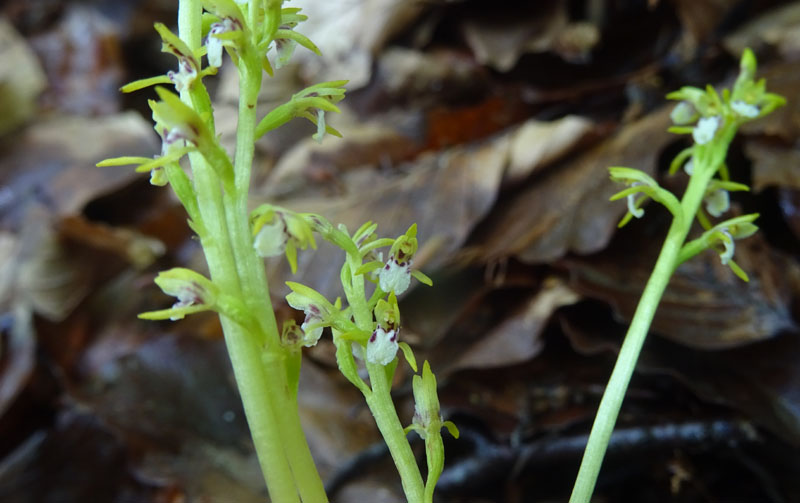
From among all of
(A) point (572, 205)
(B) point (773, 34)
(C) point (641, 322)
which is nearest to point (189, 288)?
(C) point (641, 322)

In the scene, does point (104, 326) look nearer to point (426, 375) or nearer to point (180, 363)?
point (180, 363)

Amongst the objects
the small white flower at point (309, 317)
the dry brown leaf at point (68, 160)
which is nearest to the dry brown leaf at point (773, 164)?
the small white flower at point (309, 317)

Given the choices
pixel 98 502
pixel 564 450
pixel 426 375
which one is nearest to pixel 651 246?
pixel 564 450

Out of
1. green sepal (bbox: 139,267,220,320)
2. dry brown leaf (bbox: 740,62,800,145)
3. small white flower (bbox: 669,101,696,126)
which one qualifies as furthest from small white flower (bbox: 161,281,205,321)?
dry brown leaf (bbox: 740,62,800,145)

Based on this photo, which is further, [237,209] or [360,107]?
[360,107]

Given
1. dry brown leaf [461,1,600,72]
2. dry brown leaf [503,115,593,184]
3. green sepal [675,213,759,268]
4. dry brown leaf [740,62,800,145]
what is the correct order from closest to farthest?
green sepal [675,213,759,268]
dry brown leaf [740,62,800,145]
dry brown leaf [503,115,593,184]
dry brown leaf [461,1,600,72]

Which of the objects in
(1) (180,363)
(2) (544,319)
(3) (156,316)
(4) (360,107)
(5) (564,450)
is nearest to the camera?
(3) (156,316)

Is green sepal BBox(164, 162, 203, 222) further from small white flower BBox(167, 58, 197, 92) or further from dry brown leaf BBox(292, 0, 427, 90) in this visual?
dry brown leaf BBox(292, 0, 427, 90)
